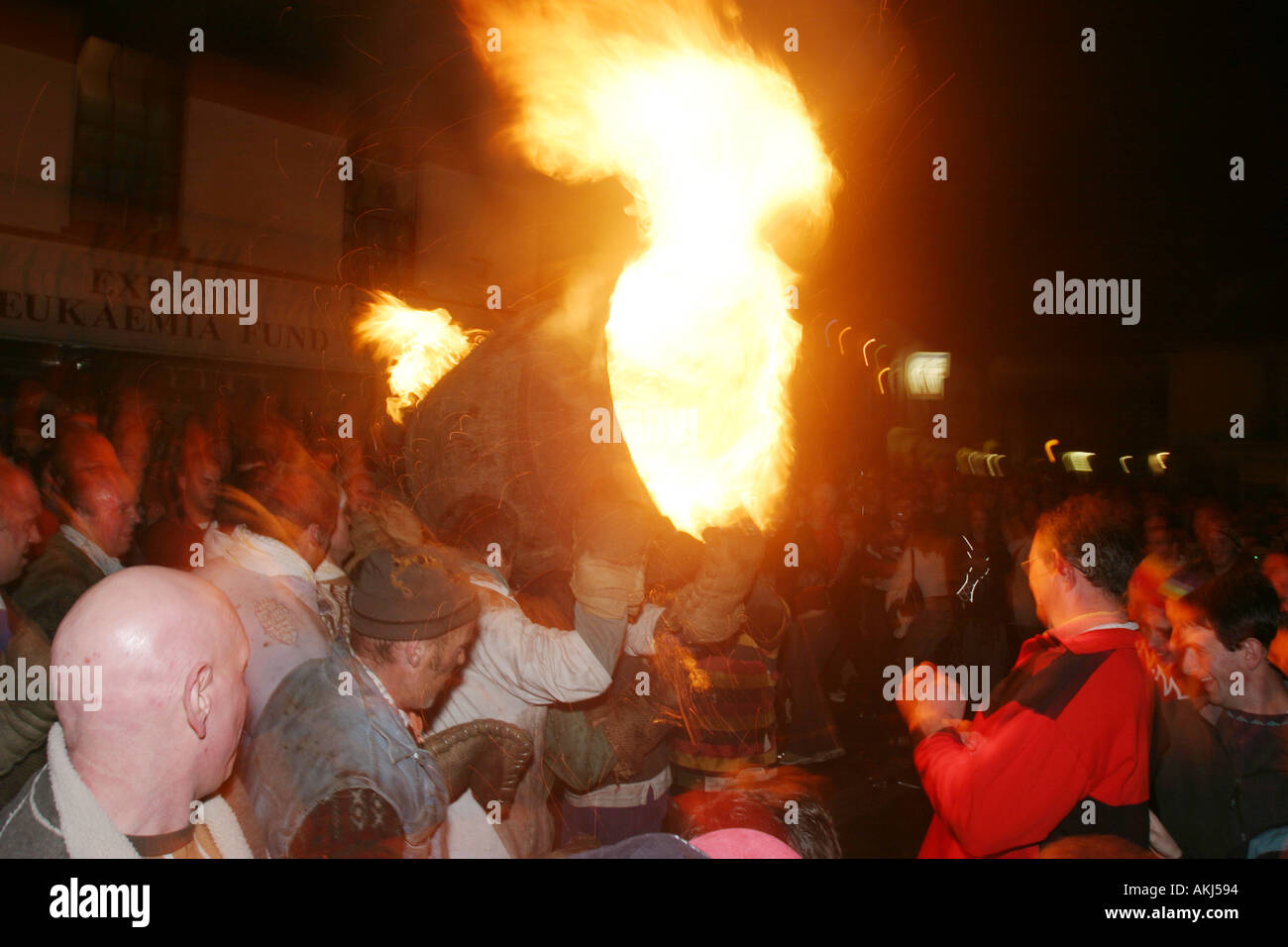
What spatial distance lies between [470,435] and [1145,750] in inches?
86.0

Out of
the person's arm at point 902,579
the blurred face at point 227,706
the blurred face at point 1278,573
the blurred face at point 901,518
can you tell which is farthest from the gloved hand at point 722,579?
the blurred face at point 901,518

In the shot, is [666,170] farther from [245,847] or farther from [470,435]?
[245,847]

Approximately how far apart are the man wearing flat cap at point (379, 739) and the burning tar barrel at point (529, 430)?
32 centimetres

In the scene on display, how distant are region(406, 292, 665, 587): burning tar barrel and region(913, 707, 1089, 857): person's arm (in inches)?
48.2

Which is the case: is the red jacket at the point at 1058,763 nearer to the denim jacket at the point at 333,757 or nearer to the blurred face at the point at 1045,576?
the blurred face at the point at 1045,576

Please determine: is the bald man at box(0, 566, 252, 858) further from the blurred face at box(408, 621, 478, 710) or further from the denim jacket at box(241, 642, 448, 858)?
the blurred face at box(408, 621, 478, 710)

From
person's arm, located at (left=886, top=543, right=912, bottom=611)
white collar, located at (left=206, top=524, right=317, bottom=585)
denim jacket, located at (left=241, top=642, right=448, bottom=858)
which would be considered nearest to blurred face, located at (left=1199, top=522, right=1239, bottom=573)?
person's arm, located at (left=886, top=543, right=912, bottom=611)

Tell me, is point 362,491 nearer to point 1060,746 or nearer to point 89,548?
point 89,548

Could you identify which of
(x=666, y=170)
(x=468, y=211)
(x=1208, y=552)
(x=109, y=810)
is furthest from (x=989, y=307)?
(x=109, y=810)

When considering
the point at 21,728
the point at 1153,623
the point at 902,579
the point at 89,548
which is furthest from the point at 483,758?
the point at 902,579

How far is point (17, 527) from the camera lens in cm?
329

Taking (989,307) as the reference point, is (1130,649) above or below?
below

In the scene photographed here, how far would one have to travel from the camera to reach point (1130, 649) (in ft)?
8.27
